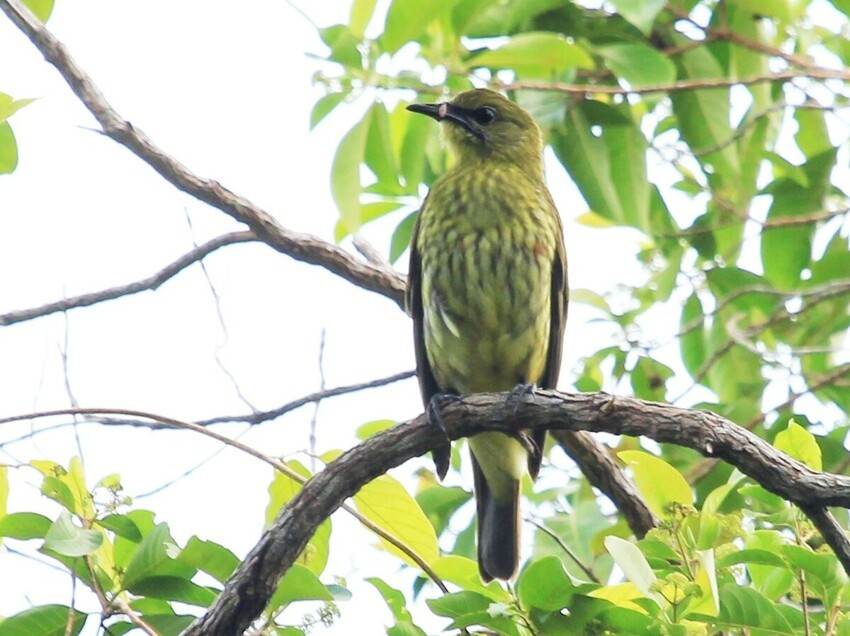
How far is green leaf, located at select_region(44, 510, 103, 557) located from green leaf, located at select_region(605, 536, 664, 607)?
3.69ft

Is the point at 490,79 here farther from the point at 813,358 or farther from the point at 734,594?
the point at 734,594

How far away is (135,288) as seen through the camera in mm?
4145

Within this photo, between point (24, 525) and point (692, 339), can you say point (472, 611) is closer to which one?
point (24, 525)

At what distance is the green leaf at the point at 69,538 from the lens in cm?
277

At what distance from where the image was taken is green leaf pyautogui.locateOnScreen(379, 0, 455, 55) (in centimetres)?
375

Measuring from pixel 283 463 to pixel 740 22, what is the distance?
284 cm

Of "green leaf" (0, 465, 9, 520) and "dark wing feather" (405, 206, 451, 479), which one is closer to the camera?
"green leaf" (0, 465, 9, 520)

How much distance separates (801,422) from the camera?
190 inches

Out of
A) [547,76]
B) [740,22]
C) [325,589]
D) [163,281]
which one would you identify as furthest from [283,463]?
[740,22]

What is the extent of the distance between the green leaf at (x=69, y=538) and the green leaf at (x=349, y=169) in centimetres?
165

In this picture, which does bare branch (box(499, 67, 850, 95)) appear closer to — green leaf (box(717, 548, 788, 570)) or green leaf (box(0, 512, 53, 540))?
green leaf (box(717, 548, 788, 570))

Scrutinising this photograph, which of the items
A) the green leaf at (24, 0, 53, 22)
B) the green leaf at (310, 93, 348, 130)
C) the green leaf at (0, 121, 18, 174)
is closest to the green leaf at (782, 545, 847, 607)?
the green leaf at (310, 93, 348, 130)

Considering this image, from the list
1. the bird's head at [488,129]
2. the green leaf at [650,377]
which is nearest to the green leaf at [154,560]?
the bird's head at [488,129]

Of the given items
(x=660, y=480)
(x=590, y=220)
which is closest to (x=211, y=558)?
(x=660, y=480)
